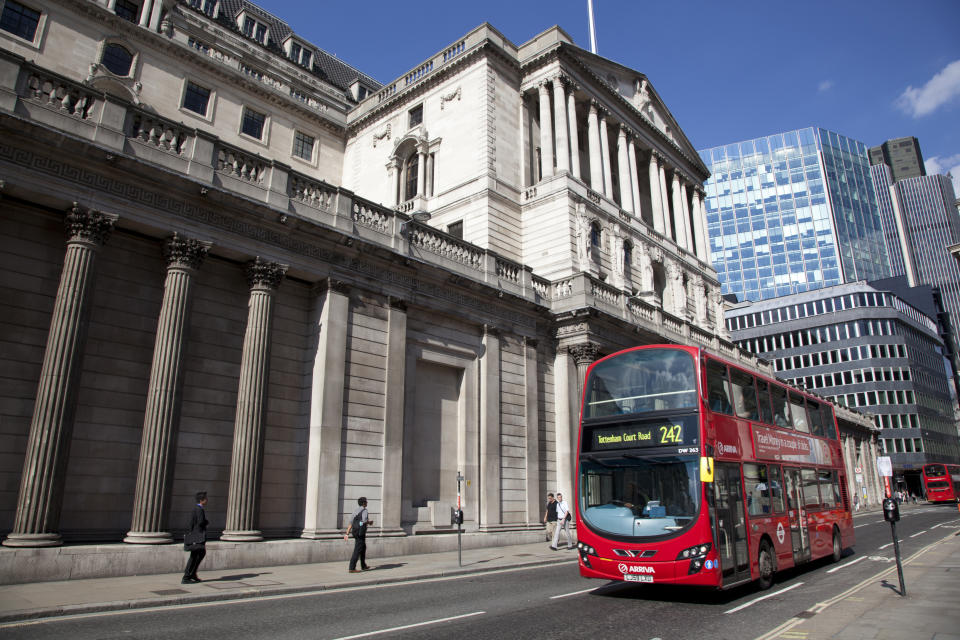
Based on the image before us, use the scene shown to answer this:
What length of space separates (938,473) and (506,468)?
5465 centimetres

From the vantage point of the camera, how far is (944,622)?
8.37 m

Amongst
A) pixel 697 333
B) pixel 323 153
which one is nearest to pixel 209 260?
pixel 323 153

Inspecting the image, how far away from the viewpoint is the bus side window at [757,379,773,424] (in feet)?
44.0

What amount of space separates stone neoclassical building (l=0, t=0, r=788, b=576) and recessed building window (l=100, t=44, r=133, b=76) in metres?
0.12

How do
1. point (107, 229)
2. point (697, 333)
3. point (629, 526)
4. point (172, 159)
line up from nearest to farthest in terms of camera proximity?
point (629, 526)
point (107, 229)
point (172, 159)
point (697, 333)

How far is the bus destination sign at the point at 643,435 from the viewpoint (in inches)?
432

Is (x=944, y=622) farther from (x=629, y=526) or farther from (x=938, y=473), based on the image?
(x=938, y=473)

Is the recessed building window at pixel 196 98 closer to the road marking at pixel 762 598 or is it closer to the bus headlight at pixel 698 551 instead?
the bus headlight at pixel 698 551

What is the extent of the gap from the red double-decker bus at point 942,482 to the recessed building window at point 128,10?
72389 millimetres

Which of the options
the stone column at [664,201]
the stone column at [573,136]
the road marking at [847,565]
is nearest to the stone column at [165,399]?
the road marking at [847,565]

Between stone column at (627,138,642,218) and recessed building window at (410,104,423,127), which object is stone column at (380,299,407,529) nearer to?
recessed building window at (410,104,423,127)

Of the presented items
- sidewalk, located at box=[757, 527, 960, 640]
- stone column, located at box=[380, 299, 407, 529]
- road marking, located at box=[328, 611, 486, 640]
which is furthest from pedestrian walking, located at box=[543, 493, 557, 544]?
road marking, located at box=[328, 611, 486, 640]

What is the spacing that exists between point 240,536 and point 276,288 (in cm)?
684

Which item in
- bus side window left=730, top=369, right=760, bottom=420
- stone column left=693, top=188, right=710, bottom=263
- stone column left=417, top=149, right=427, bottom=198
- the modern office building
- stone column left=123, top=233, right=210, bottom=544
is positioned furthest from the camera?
the modern office building
